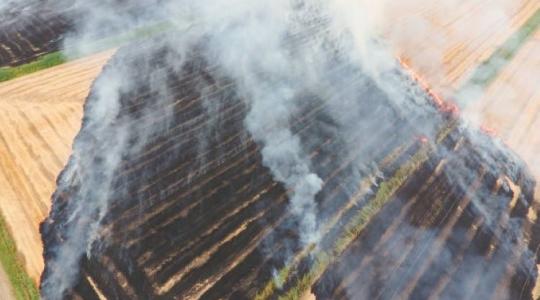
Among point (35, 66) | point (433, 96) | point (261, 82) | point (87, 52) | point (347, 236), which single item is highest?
point (35, 66)

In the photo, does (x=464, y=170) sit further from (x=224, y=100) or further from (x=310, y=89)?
(x=224, y=100)

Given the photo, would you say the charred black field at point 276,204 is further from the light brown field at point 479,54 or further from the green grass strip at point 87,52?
the green grass strip at point 87,52

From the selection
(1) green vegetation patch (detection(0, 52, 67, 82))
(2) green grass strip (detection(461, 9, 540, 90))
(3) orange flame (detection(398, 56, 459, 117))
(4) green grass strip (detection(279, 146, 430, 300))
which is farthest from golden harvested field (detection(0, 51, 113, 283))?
(2) green grass strip (detection(461, 9, 540, 90))

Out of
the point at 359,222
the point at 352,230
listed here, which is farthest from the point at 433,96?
the point at 352,230

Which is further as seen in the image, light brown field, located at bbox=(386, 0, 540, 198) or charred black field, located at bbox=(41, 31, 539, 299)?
light brown field, located at bbox=(386, 0, 540, 198)

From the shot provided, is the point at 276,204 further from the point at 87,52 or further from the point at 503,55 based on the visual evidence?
the point at 503,55

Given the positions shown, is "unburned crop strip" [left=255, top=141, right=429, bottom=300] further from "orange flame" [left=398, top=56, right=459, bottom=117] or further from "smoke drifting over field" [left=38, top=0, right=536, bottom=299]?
"orange flame" [left=398, top=56, right=459, bottom=117]
